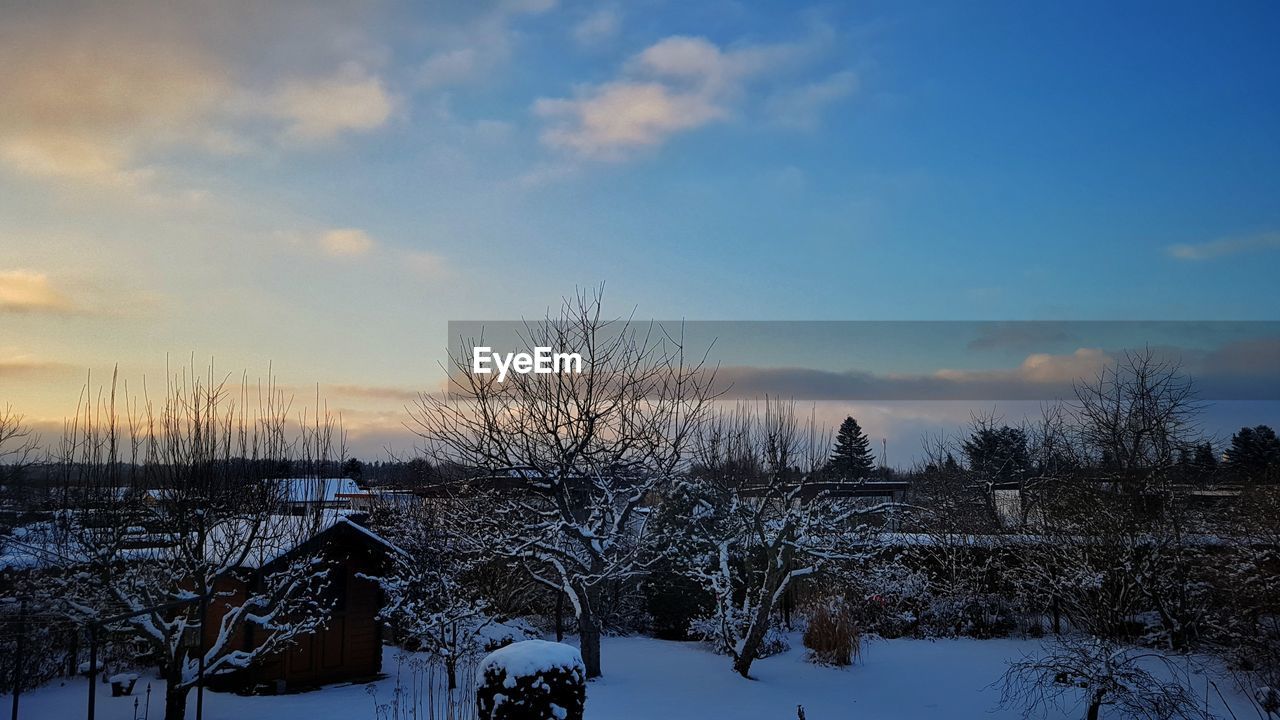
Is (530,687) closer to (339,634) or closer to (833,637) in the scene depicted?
(833,637)

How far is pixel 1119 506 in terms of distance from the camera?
14250 mm

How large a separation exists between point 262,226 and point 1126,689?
1387 centimetres

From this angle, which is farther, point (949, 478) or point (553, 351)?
point (949, 478)

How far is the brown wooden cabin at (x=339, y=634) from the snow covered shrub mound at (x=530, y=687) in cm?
1185

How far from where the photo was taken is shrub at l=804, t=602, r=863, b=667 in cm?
1496

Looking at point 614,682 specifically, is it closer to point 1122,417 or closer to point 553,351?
point 553,351

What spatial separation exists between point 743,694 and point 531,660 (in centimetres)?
1078

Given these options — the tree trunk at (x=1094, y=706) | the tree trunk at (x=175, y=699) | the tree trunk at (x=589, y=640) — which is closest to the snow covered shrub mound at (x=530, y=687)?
the tree trunk at (x=1094, y=706)

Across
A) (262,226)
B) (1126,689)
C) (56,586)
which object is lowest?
(1126,689)

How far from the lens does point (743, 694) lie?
42.3 ft

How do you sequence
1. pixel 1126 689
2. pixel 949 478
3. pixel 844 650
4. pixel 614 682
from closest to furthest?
pixel 1126 689, pixel 614 682, pixel 844 650, pixel 949 478

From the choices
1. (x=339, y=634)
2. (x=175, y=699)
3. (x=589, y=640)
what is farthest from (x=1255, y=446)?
(x=175, y=699)

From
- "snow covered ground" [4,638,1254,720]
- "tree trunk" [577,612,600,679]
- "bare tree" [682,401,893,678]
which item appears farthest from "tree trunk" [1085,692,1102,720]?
"tree trunk" [577,612,600,679]

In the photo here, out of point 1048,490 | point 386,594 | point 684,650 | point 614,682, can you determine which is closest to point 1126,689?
point 1048,490
